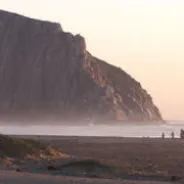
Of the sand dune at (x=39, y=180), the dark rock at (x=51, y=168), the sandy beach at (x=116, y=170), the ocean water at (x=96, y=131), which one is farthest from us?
the ocean water at (x=96, y=131)

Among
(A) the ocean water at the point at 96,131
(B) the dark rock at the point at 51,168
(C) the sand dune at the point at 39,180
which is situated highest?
(A) the ocean water at the point at 96,131

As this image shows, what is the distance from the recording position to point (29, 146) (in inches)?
1385

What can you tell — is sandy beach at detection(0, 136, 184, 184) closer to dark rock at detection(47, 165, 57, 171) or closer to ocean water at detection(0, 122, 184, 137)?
dark rock at detection(47, 165, 57, 171)

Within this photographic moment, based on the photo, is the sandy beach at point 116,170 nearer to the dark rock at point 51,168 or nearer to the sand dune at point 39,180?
the sand dune at point 39,180

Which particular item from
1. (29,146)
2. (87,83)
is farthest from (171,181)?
(87,83)

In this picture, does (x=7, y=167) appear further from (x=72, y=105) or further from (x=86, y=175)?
(x=72, y=105)

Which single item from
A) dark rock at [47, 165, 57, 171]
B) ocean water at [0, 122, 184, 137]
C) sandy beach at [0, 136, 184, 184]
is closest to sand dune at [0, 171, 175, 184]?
sandy beach at [0, 136, 184, 184]

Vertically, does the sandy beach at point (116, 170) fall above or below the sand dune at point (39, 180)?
above

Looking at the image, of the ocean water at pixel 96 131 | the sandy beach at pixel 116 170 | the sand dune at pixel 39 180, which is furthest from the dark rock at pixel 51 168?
the ocean water at pixel 96 131

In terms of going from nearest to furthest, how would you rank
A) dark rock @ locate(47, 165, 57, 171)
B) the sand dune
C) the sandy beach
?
the sand dune < the sandy beach < dark rock @ locate(47, 165, 57, 171)

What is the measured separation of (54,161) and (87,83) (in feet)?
Answer: 541

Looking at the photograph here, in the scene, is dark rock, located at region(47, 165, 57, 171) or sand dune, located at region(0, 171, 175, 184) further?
dark rock, located at region(47, 165, 57, 171)

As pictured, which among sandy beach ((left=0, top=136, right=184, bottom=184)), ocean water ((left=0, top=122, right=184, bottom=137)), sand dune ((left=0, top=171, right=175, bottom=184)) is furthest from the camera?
ocean water ((left=0, top=122, right=184, bottom=137))

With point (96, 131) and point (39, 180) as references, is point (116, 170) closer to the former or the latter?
point (39, 180)
